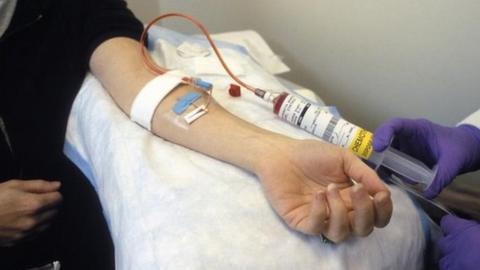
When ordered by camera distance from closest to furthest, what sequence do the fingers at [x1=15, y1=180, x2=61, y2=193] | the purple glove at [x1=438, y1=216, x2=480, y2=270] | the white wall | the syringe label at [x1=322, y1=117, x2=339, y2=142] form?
the purple glove at [x1=438, y1=216, x2=480, y2=270] → the syringe label at [x1=322, y1=117, x2=339, y2=142] → the fingers at [x1=15, y1=180, x2=61, y2=193] → the white wall

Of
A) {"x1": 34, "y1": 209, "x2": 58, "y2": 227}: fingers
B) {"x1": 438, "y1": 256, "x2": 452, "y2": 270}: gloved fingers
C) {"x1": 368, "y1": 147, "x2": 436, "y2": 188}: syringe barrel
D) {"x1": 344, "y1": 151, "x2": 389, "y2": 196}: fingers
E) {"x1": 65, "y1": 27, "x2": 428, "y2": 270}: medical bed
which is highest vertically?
{"x1": 344, "y1": 151, "x2": 389, "y2": 196}: fingers

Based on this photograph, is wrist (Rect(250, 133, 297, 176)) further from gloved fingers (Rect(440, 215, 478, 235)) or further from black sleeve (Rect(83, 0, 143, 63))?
black sleeve (Rect(83, 0, 143, 63))

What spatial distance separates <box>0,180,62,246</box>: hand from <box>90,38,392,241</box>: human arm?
0.93ft

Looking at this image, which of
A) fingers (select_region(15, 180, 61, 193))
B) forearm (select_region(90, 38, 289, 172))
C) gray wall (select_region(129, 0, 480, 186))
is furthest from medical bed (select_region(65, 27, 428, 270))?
gray wall (select_region(129, 0, 480, 186))

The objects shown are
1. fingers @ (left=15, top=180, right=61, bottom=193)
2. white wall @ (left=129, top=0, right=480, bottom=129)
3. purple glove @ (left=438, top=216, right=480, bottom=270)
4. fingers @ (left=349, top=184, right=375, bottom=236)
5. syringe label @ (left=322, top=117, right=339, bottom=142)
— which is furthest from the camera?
white wall @ (left=129, top=0, right=480, bottom=129)

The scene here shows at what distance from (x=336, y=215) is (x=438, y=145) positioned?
39 centimetres

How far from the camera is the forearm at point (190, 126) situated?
673 millimetres

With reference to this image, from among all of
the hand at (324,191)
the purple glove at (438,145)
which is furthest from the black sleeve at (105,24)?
the purple glove at (438,145)

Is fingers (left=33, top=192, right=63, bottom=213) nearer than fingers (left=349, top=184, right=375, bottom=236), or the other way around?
fingers (left=349, top=184, right=375, bottom=236)

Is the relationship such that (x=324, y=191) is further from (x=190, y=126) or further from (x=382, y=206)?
(x=190, y=126)

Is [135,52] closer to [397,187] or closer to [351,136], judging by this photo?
[351,136]

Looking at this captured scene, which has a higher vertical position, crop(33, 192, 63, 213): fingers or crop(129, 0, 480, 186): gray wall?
crop(129, 0, 480, 186): gray wall

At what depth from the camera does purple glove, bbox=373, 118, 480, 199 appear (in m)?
0.72

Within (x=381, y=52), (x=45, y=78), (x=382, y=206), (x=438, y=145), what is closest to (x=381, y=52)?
(x=381, y=52)
